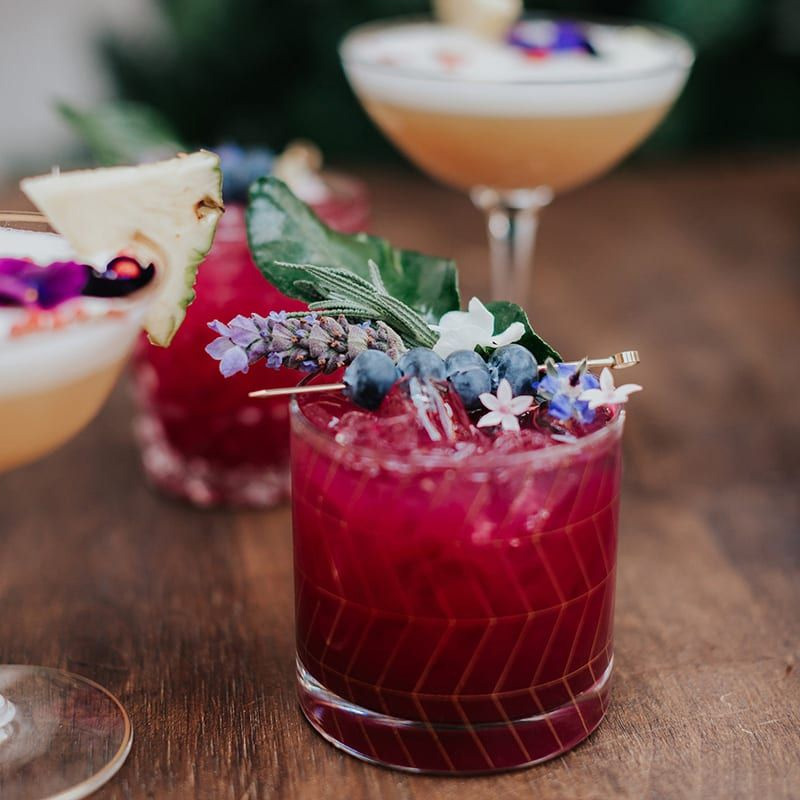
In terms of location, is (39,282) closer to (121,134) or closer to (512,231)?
(121,134)

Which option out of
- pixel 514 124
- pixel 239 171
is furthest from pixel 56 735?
pixel 514 124

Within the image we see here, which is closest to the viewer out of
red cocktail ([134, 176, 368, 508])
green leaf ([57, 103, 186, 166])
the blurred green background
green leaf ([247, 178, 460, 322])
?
green leaf ([247, 178, 460, 322])

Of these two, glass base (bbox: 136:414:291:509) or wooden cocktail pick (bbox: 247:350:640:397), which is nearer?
wooden cocktail pick (bbox: 247:350:640:397)

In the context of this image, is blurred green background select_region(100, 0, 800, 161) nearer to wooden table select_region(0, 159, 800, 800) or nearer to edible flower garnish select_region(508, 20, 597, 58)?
wooden table select_region(0, 159, 800, 800)

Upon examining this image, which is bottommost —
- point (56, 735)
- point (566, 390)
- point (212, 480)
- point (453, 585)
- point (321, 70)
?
point (321, 70)

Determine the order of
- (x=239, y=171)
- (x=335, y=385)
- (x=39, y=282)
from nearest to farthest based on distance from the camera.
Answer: (x=39, y=282) → (x=335, y=385) → (x=239, y=171)

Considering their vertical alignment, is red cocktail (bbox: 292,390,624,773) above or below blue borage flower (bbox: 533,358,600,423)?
below

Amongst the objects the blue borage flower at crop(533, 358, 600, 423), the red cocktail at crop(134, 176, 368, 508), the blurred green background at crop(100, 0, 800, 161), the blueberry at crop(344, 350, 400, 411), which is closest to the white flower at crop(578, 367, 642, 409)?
the blue borage flower at crop(533, 358, 600, 423)

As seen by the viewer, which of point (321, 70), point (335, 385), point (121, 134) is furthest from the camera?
point (321, 70)
